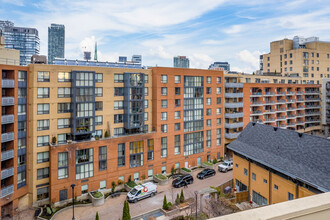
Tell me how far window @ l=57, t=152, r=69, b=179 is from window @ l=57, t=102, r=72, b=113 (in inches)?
290

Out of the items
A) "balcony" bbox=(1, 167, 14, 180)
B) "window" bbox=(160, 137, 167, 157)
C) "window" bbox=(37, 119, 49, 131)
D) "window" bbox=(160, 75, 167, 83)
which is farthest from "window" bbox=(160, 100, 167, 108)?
"balcony" bbox=(1, 167, 14, 180)

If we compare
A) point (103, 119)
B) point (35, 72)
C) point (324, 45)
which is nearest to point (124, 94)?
point (103, 119)

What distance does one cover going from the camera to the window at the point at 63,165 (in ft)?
131

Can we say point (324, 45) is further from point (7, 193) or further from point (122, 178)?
point (7, 193)

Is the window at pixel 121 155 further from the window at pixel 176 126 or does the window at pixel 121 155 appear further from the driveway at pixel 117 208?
the window at pixel 176 126

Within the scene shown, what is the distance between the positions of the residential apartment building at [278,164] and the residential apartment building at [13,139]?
34781mm

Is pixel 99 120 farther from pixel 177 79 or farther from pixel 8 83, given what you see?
pixel 177 79

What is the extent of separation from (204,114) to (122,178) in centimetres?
2511

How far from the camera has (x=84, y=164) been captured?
42.1m

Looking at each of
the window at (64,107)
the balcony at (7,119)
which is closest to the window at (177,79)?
the window at (64,107)

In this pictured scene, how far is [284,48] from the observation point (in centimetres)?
9662

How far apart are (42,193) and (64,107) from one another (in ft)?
48.8

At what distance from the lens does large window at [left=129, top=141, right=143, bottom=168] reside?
4722 centimetres

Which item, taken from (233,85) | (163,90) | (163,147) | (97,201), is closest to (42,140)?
(97,201)
